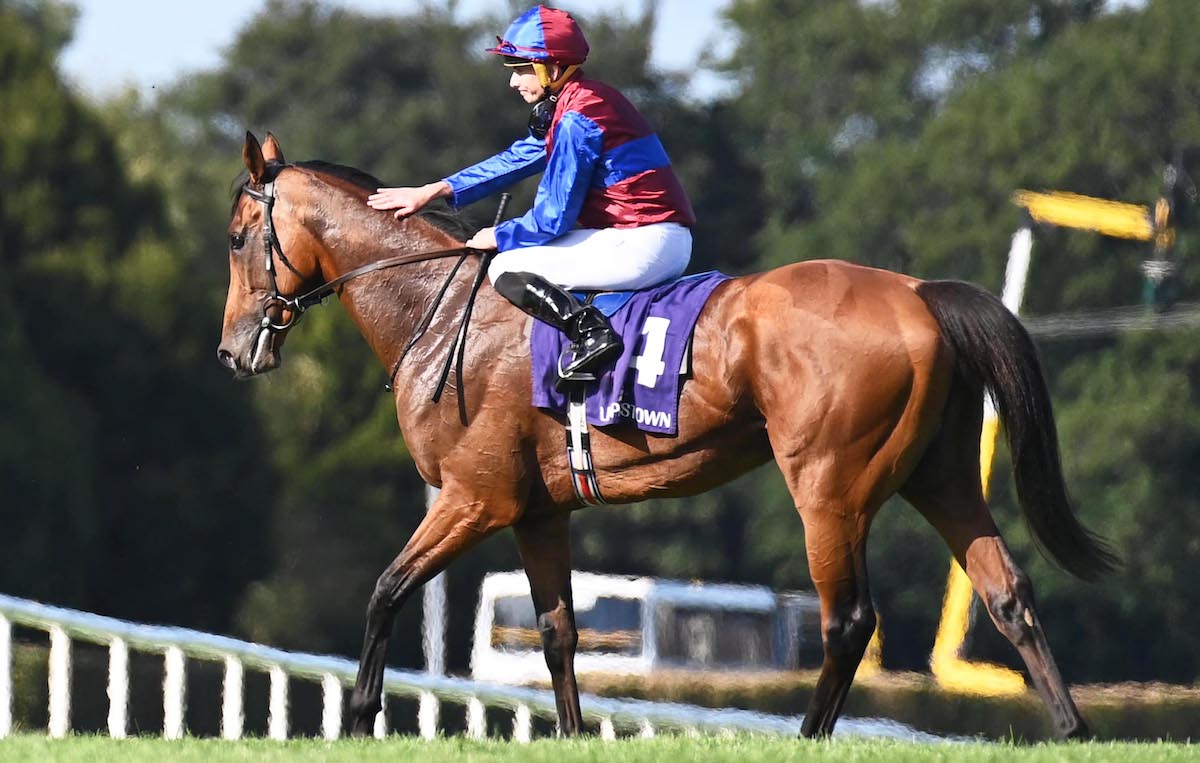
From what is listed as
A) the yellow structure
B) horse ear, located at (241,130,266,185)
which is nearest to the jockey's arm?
horse ear, located at (241,130,266,185)

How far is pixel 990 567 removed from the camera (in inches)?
278

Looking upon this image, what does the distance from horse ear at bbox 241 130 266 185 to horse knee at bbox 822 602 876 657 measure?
2.78 m

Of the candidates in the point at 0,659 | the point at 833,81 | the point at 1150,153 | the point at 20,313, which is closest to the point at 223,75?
the point at 833,81

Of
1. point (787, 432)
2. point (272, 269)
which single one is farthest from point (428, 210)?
point (787, 432)

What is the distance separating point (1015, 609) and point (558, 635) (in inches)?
67.3

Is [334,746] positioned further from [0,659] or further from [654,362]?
[0,659]

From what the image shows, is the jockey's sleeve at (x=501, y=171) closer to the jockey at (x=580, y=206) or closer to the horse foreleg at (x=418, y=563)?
the jockey at (x=580, y=206)

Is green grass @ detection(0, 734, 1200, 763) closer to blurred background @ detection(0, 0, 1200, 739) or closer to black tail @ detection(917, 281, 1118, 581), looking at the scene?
black tail @ detection(917, 281, 1118, 581)

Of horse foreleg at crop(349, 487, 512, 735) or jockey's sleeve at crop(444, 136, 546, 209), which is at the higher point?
jockey's sleeve at crop(444, 136, 546, 209)

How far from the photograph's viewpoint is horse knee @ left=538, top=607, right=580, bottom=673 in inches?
304

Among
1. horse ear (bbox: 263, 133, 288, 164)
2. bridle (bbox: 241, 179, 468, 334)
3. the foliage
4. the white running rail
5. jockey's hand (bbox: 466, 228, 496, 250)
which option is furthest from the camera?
the foliage

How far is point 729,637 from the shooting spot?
108 ft

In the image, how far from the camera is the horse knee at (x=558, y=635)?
7.73 m

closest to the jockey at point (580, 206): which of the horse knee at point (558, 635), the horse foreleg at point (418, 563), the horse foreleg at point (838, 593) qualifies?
the horse foreleg at point (418, 563)
